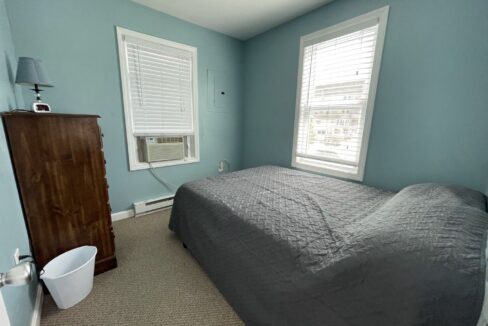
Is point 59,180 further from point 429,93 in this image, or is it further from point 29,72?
point 429,93

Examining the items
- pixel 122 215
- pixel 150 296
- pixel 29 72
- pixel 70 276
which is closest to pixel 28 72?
pixel 29 72

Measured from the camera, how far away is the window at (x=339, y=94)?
1.88 meters

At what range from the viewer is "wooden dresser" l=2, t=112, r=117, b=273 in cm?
122

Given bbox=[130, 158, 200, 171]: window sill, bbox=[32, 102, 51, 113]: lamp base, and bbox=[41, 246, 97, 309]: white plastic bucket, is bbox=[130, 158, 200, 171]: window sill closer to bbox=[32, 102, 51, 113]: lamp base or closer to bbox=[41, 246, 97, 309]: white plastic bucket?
bbox=[32, 102, 51, 113]: lamp base

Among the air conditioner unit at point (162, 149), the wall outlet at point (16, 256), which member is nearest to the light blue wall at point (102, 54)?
the air conditioner unit at point (162, 149)

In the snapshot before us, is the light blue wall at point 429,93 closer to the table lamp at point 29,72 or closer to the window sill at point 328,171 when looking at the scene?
the window sill at point 328,171

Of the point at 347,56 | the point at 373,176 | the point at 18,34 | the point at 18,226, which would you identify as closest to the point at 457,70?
the point at 347,56

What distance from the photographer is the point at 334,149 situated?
7.37 feet

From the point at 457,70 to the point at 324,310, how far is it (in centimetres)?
196

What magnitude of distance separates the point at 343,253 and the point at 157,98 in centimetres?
258

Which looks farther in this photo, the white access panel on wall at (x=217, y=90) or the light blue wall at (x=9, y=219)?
the white access panel on wall at (x=217, y=90)

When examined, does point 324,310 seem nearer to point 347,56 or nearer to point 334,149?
point 334,149

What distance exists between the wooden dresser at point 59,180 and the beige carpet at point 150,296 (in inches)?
9.5

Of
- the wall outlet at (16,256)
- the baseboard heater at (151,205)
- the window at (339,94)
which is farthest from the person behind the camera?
the baseboard heater at (151,205)
